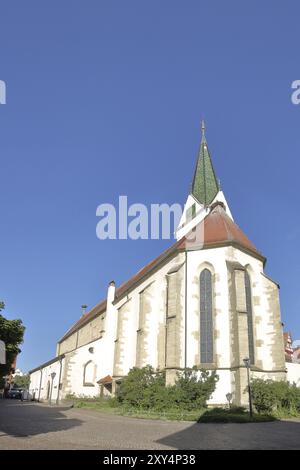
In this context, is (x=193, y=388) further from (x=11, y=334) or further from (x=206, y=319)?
(x=11, y=334)

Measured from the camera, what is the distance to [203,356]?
83.3 ft

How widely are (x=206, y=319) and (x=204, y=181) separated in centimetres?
2497

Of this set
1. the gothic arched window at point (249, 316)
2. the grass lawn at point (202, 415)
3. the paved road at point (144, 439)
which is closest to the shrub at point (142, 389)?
the grass lawn at point (202, 415)

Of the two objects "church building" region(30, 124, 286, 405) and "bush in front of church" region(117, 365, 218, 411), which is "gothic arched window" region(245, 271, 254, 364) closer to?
"church building" region(30, 124, 286, 405)

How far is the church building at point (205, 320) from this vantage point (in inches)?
965

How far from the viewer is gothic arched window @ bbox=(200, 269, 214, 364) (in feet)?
83.3

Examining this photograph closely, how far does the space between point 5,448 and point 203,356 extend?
18150 mm

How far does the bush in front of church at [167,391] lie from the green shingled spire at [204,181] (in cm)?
2480

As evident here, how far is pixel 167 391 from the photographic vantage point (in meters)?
22.9

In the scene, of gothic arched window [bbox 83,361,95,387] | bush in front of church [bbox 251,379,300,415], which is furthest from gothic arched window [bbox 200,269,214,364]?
gothic arched window [bbox 83,361,95,387]

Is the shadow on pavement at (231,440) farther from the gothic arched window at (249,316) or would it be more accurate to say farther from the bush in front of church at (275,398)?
the gothic arched window at (249,316)

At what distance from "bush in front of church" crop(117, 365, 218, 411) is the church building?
65 cm

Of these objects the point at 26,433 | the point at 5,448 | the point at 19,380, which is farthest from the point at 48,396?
the point at 19,380

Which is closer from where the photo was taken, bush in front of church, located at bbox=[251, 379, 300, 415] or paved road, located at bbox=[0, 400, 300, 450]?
paved road, located at bbox=[0, 400, 300, 450]
